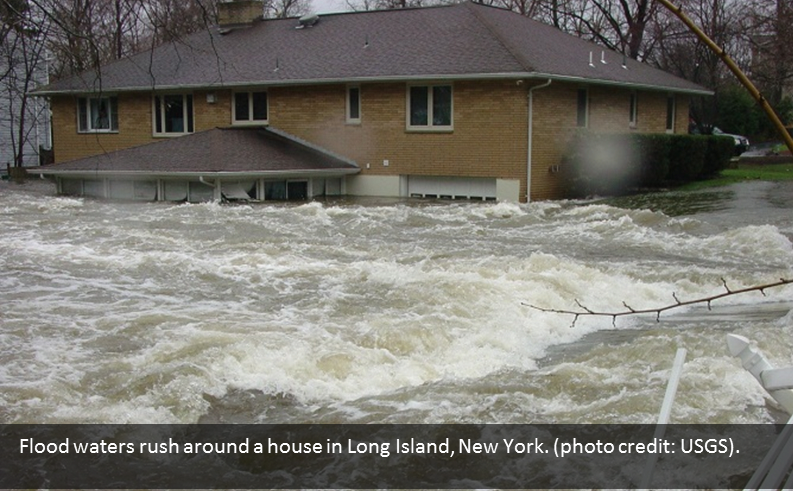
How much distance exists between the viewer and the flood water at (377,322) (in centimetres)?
709

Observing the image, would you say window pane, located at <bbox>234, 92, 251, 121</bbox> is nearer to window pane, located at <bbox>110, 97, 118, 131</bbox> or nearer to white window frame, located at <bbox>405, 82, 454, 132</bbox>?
window pane, located at <bbox>110, 97, 118, 131</bbox>

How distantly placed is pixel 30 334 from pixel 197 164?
14822mm

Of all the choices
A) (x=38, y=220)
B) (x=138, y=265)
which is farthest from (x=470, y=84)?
(x=138, y=265)

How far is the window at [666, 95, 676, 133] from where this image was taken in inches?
1225

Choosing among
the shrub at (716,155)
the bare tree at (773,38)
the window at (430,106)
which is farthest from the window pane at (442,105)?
the bare tree at (773,38)

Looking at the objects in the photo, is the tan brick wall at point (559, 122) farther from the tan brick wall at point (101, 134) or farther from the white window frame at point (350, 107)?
the tan brick wall at point (101, 134)

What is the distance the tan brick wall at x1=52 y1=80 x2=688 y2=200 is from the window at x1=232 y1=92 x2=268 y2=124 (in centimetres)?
32

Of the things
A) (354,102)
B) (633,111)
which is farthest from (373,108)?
(633,111)

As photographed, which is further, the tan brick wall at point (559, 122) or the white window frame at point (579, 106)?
the white window frame at point (579, 106)

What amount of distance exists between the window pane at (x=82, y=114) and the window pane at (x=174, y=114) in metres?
3.54

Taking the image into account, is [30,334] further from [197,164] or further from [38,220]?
[197,164]

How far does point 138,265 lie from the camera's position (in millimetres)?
12805

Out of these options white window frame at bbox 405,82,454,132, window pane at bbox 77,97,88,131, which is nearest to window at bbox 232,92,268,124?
white window frame at bbox 405,82,454,132

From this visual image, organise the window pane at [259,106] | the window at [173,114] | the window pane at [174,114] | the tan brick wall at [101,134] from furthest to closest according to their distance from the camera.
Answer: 1. the tan brick wall at [101,134]
2. the window pane at [174,114]
3. the window at [173,114]
4. the window pane at [259,106]
